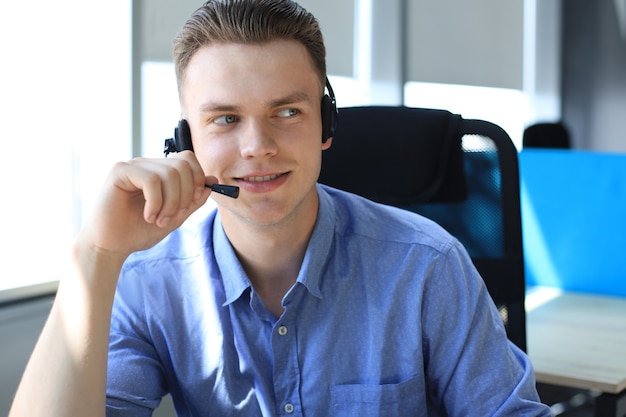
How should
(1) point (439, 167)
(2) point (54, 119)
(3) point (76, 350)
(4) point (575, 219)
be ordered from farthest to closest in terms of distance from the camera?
(4) point (575, 219) → (2) point (54, 119) → (1) point (439, 167) → (3) point (76, 350)

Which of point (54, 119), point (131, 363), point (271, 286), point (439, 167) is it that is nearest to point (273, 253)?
point (271, 286)

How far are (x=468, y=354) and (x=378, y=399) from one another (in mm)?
157

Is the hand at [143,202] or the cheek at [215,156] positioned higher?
the cheek at [215,156]

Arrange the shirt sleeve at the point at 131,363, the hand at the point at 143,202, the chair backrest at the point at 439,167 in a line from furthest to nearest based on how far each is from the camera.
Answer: the chair backrest at the point at 439,167 → the shirt sleeve at the point at 131,363 → the hand at the point at 143,202

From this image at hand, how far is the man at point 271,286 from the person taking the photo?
4.32 feet

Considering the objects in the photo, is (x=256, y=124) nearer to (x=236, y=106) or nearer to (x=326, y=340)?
(x=236, y=106)

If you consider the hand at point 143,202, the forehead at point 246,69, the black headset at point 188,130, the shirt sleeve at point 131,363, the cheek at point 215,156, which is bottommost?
the shirt sleeve at point 131,363

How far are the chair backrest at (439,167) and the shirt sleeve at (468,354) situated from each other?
0.37 metres

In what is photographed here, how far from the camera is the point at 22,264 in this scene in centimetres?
210

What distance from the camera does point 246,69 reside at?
1.33 metres

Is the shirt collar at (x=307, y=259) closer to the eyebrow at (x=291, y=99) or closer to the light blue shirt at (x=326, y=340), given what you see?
the light blue shirt at (x=326, y=340)

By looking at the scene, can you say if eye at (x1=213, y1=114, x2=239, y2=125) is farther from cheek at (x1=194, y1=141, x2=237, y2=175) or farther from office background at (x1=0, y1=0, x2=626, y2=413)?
office background at (x1=0, y1=0, x2=626, y2=413)

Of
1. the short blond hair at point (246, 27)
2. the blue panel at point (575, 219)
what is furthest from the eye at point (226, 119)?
the blue panel at point (575, 219)

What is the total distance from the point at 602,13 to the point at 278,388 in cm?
536
